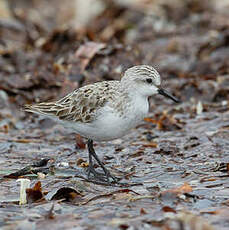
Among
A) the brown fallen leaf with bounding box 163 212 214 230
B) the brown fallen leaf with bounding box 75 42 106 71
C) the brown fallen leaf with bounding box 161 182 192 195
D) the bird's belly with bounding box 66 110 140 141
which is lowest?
the brown fallen leaf with bounding box 163 212 214 230

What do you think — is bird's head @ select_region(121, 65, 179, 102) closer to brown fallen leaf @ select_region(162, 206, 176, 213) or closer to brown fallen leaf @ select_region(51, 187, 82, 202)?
brown fallen leaf @ select_region(51, 187, 82, 202)

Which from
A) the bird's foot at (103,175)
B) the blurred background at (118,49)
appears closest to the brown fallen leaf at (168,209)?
the bird's foot at (103,175)

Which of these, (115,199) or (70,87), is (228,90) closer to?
(70,87)

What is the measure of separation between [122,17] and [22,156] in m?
7.99

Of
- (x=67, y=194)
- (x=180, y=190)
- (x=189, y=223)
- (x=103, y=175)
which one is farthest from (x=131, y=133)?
(x=189, y=223)

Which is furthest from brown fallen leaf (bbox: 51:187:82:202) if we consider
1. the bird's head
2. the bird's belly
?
the bird's head

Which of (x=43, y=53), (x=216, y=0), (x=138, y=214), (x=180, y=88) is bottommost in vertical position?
(x=138, y=214)

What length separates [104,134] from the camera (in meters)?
5.73

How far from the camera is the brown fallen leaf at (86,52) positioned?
A: 31.2ft

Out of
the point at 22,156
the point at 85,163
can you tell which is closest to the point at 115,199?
the point at 85,163

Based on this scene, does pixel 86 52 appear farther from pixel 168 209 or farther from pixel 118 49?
pixel 168 209

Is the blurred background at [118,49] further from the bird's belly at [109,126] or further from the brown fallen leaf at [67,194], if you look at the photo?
the brown fallen leaf at [67,194]

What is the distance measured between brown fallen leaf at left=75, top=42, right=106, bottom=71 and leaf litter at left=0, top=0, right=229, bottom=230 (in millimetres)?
20

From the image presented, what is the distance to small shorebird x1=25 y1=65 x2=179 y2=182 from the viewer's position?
5680 mm
